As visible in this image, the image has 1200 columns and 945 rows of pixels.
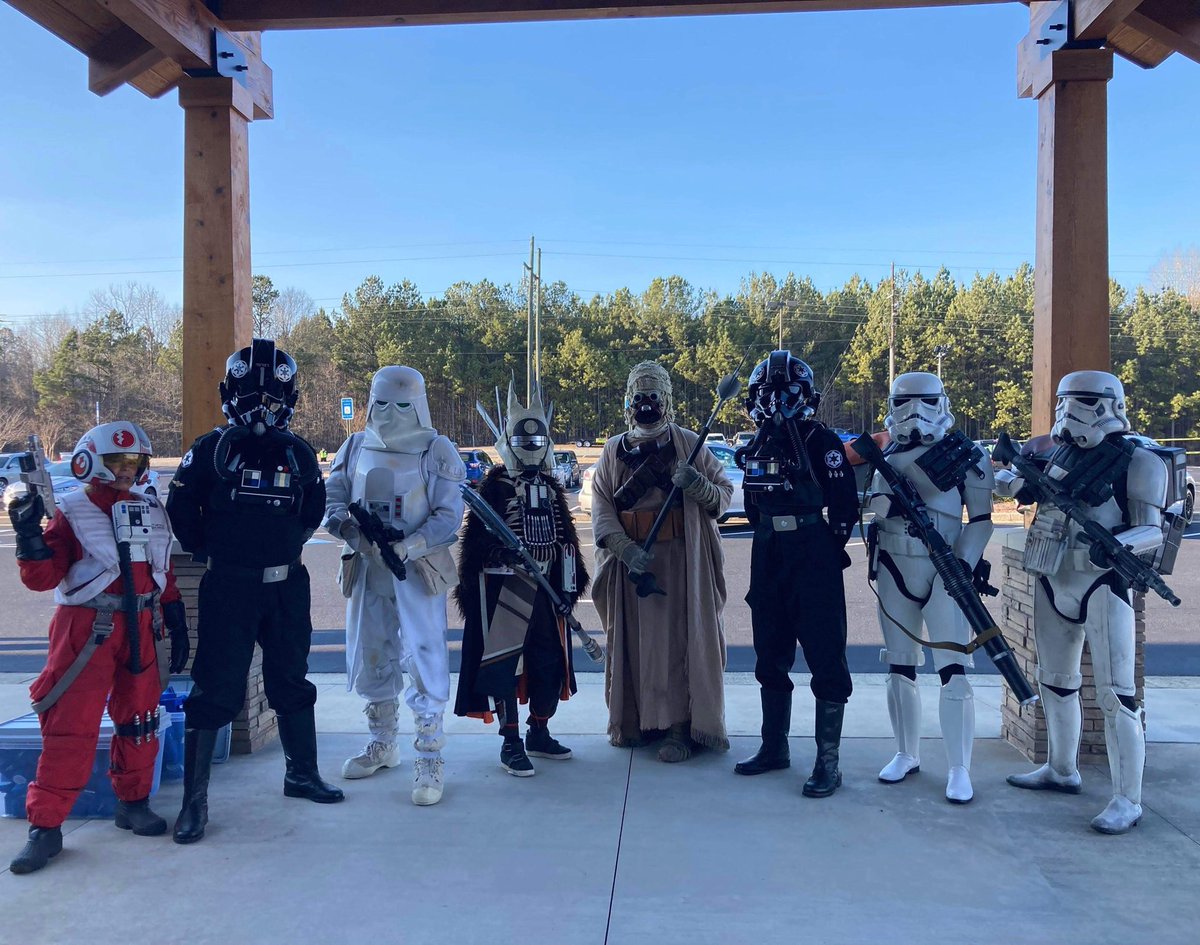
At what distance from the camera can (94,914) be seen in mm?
2775

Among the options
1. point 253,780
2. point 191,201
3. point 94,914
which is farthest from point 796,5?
point 94,914

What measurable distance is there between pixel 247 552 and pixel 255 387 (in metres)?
0.70

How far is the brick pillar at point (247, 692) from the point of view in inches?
168

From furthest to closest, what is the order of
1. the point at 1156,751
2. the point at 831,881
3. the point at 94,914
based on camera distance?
1. the point at 1156,751
2. the point at 831,881
3. the point at 94,914

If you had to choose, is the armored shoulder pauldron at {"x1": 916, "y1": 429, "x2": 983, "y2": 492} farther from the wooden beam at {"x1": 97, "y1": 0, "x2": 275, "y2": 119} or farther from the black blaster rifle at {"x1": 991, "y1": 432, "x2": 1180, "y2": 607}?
the wooden beam at {"x1": 97, "y1": 0, "x2": 275, "y2": 119}

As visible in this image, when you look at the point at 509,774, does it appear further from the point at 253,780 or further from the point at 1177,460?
the point at 1177,460

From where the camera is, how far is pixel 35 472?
315 cm

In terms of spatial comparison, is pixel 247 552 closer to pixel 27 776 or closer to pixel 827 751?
pixel 27 776

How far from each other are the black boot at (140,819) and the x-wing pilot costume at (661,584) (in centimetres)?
210

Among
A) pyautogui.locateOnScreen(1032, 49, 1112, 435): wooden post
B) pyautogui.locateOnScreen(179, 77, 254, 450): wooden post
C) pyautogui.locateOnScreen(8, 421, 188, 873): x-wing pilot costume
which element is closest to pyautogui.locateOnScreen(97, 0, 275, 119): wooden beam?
pyautogui.locateOnScreen(179, 77, 254, 450): wooden post

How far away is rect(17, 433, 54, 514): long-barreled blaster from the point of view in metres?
3.11

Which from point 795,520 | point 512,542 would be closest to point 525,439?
point 512,542

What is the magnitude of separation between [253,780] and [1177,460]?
14.2ft

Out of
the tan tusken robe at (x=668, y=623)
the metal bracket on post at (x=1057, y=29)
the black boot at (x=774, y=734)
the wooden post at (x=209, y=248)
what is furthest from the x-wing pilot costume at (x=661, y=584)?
the metal bracket on post at (x=1057, y=29)
